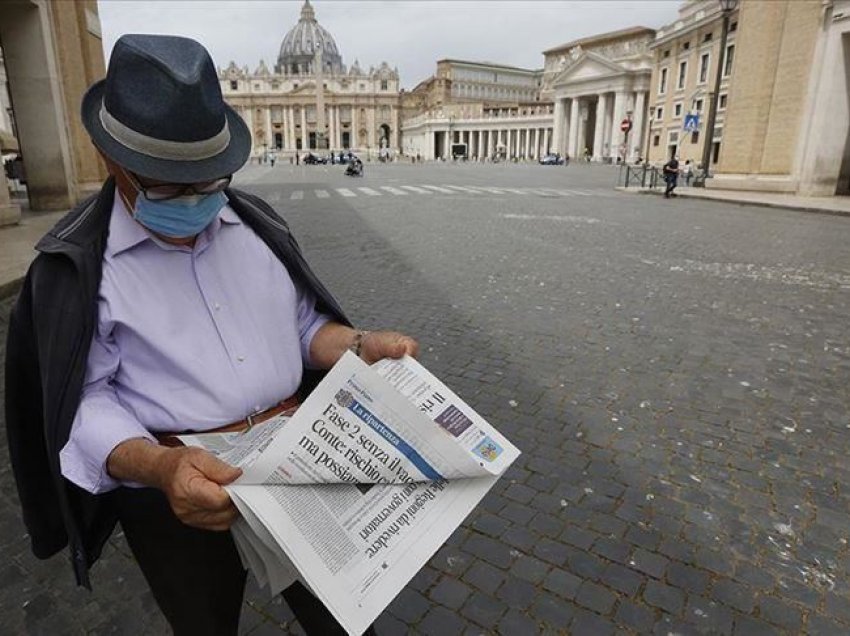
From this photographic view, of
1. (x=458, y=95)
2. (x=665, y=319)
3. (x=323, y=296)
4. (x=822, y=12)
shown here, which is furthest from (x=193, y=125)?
(x=458, y=95)

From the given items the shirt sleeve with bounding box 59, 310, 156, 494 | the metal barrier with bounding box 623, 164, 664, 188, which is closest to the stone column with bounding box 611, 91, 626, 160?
the metal barrier with bounding box 623, 164, 664, 188

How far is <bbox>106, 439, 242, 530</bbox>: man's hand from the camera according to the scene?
3.79ft

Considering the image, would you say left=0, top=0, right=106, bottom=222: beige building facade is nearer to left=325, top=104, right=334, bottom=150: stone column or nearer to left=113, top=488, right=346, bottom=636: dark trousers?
left=113, top=488, right=346, bottom=636: dark trousers

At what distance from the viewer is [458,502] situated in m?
1.30

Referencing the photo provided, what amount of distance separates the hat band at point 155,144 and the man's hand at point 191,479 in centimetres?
63

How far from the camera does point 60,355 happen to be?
4.21 ft

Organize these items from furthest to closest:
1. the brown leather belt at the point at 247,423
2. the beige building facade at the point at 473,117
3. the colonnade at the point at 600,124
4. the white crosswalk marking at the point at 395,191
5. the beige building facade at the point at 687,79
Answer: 1. the beige building facade at the point at 473,117
2. the colonnade at the point at 600,124
3. the beige building facade at the point at 687,79
4. the white crosswalk marking at the point at 395,191
5. the brown leather belt at the point at 247,423

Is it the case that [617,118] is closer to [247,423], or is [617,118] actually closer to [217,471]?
[247,423]

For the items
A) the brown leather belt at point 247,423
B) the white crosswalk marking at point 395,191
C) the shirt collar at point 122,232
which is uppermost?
the shirt collar at point 122,232

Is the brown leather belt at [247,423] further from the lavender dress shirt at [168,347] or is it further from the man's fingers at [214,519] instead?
the man's fingers at [214,519]

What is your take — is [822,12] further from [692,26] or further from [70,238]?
[692,26]

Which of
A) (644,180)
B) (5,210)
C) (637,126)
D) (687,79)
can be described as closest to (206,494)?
(5,210)

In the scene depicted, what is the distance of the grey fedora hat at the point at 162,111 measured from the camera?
122cm

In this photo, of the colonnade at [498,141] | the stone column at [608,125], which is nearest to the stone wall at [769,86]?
the stone column at [608,125]
